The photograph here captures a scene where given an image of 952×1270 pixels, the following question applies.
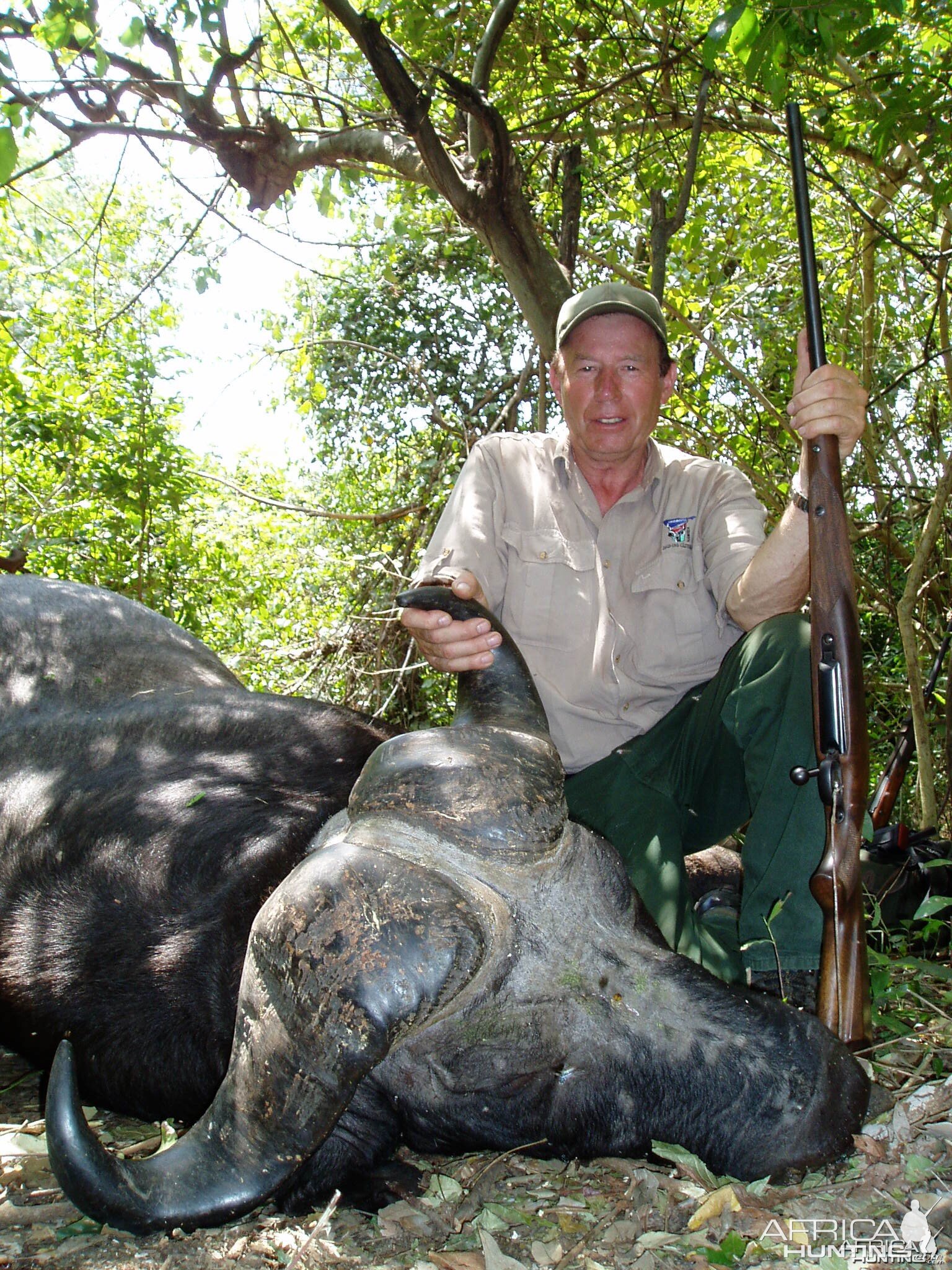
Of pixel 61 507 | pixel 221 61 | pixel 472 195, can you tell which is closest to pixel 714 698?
pixel 472 195

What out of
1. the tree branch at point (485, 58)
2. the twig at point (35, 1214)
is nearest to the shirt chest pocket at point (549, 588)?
the tree branch at point (485, 58)

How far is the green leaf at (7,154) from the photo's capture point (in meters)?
2.89

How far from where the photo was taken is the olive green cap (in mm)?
3852

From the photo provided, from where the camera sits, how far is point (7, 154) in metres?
2.95

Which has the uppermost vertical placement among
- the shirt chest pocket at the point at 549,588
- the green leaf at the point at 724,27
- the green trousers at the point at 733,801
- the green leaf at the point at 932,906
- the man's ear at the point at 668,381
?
the green leaf at the point at 724,27

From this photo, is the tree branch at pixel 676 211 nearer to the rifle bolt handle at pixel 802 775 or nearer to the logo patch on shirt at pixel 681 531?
the logo patch on shirt at pixel 681 531

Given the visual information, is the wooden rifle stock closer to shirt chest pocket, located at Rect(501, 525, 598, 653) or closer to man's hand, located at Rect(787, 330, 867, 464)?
man's hand, located at Rect(787, 330, 867, 464)

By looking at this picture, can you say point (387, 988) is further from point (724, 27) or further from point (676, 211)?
point (676, 211)

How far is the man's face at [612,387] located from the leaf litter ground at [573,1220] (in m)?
2.41

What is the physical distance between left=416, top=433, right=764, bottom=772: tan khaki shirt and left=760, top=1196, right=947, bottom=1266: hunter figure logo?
76.7 inches

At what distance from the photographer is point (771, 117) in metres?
5.59

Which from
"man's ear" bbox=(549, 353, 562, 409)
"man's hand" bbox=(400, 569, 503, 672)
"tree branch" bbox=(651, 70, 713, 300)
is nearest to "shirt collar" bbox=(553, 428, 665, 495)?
"man's ear" bbox=(549, 353, 562, 409)

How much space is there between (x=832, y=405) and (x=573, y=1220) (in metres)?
2.32

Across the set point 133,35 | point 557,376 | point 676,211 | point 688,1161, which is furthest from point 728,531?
point 133,35
